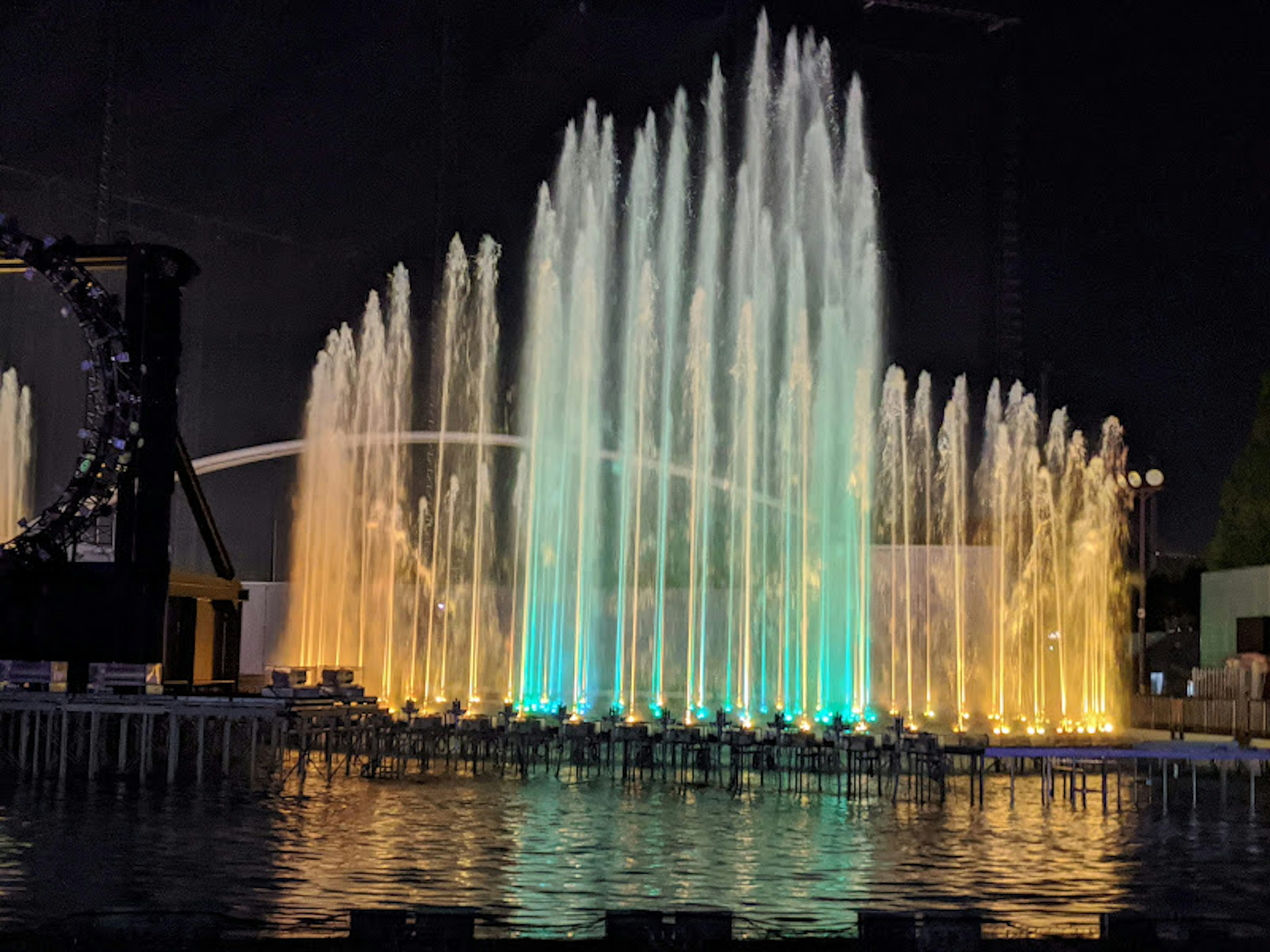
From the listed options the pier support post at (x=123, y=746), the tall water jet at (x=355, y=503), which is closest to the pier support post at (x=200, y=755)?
the pier support post at (x=123, y=746)

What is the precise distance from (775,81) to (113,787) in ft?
65.9

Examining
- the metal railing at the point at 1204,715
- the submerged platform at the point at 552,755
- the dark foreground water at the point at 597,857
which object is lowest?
the dark foreground water at the point at 597,857

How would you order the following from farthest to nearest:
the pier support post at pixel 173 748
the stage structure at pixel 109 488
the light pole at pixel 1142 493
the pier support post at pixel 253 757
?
the light pole at pixel 1142 493
the stage structure at pixel 109 488
the pier support post at pixel 253 757
the pier support post at pixel 173 748

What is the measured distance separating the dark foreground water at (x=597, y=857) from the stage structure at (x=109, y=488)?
13.1ft

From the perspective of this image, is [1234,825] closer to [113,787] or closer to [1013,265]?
[113,787]

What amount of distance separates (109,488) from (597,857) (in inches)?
455

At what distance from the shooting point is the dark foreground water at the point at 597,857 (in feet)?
36.3

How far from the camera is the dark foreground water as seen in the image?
36.3 feet

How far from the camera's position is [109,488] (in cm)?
2241

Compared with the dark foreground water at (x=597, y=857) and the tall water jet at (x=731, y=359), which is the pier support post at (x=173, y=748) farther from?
the tall water jet at (x=731, y=359)

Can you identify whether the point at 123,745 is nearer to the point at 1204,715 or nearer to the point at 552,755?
the point at 552,755

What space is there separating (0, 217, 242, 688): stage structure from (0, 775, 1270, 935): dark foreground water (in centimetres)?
399

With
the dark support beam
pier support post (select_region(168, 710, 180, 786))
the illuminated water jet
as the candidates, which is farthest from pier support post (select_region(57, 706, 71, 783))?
the illuminated water jet

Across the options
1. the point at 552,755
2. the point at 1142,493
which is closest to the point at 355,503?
the point at 552,755
